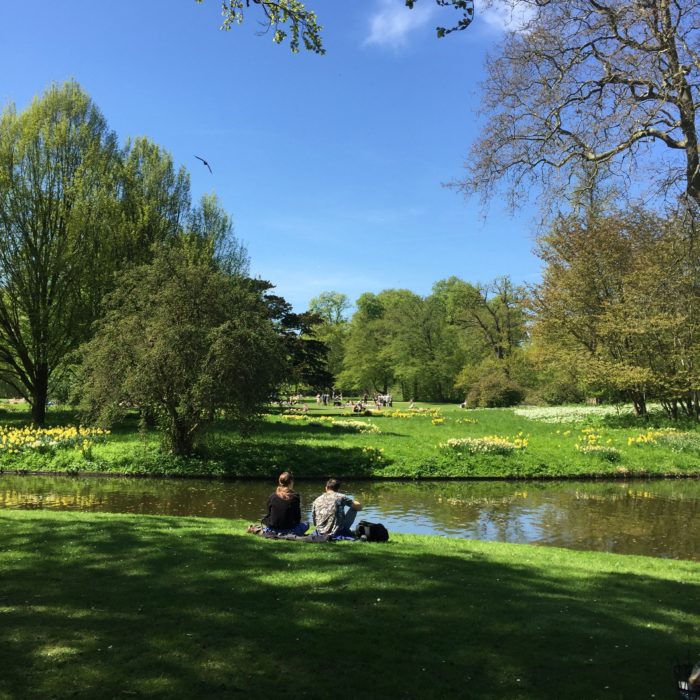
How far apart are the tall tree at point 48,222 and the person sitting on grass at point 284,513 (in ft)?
72.9

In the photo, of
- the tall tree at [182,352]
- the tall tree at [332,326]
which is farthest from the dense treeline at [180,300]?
the tall tree at [332,326]

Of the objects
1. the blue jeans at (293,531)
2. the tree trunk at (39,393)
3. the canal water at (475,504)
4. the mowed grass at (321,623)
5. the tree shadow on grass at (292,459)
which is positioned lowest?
the canal water at (475,504)

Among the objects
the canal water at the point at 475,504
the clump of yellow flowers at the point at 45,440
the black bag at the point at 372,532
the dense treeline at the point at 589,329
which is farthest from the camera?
the clump of yellow flowers at the point at 45,440

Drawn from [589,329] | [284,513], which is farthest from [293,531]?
→ [589,329]

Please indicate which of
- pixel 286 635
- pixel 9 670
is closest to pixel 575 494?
pixel 286 635

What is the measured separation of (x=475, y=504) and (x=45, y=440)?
1428 cm

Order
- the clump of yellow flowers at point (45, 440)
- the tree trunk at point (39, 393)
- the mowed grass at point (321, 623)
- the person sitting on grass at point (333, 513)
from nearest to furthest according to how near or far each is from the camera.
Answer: the mowed grass at point (321, 623) < the person sitting on grass at point (333, 513) < the clump of yellow flowers at point (45, 440) < the tree trunk at point (39, 393)

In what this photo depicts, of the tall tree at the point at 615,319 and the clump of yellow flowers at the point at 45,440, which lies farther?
the tall tree at the point at 615,319

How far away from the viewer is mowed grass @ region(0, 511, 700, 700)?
3881 mm

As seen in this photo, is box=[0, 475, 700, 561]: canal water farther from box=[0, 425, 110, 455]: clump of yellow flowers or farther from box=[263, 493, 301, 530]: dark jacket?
box=[263, 493, 301, 530]: dark jacket

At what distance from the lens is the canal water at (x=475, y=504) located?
40.1ft

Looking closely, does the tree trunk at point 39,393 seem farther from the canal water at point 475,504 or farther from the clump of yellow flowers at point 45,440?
the canal water at point 475,504

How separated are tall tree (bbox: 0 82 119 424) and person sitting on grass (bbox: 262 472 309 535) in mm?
22226

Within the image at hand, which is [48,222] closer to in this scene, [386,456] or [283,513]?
[386,456]
